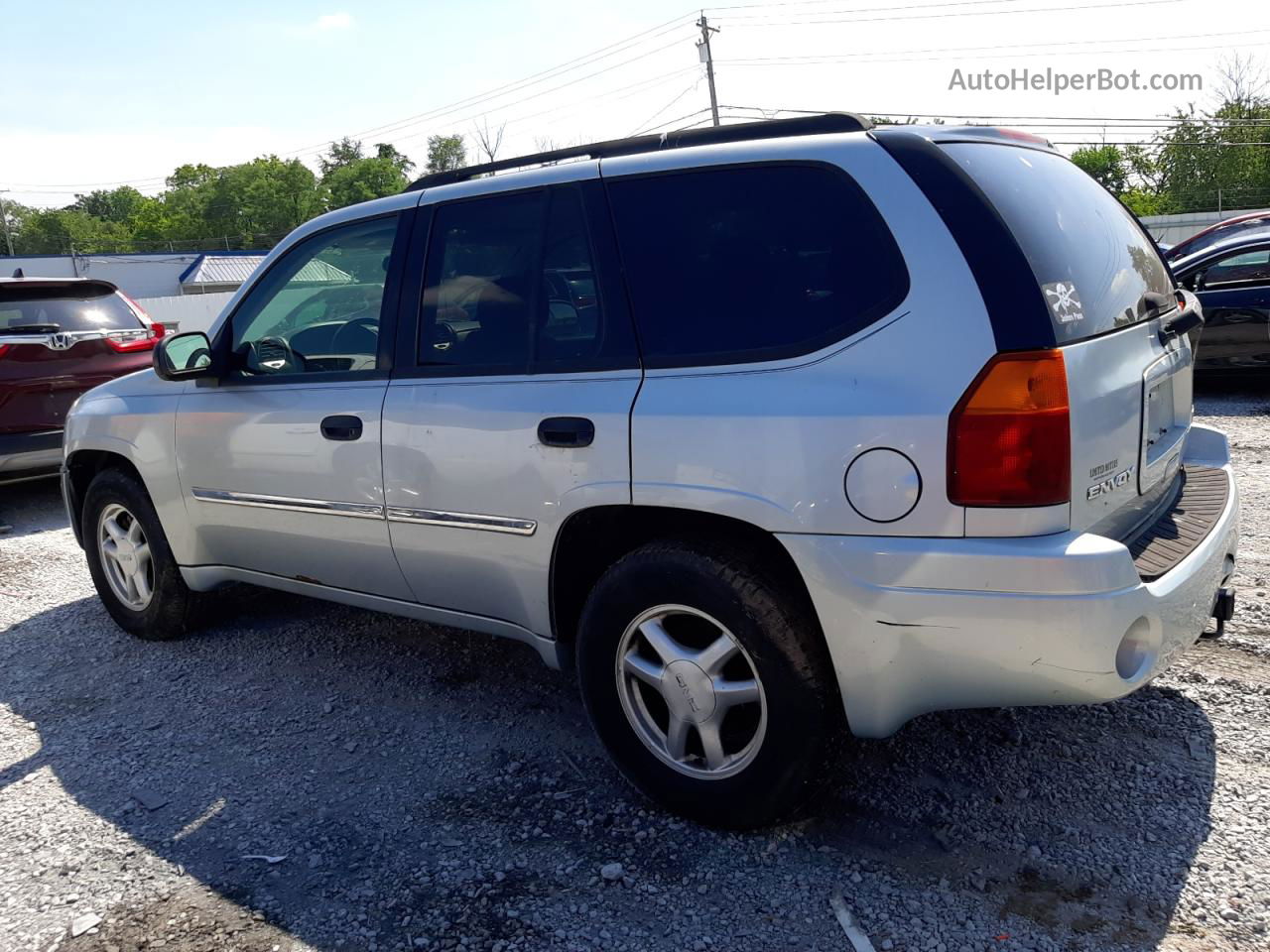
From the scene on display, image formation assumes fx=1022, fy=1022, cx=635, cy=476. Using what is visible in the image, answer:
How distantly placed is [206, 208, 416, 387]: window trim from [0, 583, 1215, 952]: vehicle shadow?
131 cm

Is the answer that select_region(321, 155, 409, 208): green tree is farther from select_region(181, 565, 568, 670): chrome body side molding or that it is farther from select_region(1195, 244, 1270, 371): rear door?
select_region(181, 565, 568, 670): chrome body side molding

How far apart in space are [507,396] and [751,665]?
115 cm

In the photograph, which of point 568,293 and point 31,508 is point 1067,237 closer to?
point 568,293

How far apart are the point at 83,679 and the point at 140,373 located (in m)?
1.41

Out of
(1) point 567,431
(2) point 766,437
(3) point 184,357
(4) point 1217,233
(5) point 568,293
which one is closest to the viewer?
(2) point 766,437

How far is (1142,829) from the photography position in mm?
2855

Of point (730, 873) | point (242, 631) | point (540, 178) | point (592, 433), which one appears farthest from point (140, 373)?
point (730, 873)

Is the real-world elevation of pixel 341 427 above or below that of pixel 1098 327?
below

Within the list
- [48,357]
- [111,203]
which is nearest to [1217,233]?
[48,357]

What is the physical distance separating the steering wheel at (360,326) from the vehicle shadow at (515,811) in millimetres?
1431

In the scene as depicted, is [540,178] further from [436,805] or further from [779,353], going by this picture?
[436,805]

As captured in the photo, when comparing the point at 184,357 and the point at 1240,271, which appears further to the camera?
the point at 1240,271

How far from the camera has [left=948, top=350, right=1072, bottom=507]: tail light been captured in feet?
7.86

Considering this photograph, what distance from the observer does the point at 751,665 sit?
109 inches
